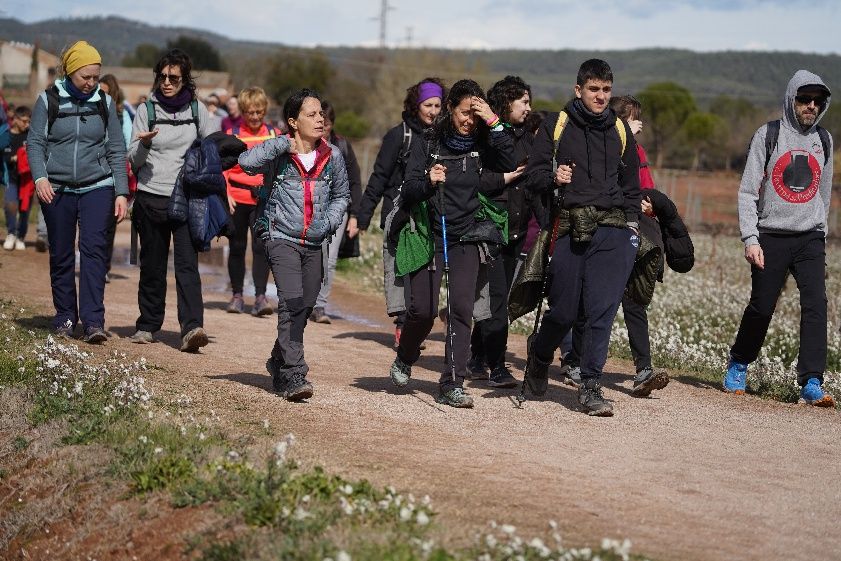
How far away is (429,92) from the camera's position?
1116cm

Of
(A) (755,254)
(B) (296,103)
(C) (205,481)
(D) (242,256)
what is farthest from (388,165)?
(C) (205,481)

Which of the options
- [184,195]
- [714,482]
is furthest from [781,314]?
[714,482]

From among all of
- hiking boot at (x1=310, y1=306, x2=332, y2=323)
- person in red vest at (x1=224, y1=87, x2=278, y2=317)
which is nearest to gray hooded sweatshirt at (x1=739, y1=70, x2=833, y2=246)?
person in red vest at (x1=224, y1=87, x2=278, y2=317)

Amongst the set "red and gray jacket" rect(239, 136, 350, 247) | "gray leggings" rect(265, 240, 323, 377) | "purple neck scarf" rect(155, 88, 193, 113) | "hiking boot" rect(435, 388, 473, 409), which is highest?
"purple neck scarf" rect(155, 88, 193, 113)

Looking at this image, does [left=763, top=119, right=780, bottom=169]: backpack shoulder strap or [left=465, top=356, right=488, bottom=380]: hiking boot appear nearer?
[left=763, top=119, right=780, bottom=169]: backpack shoulder strap

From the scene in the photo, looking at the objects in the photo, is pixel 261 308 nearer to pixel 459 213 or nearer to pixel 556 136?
pixel 459 213

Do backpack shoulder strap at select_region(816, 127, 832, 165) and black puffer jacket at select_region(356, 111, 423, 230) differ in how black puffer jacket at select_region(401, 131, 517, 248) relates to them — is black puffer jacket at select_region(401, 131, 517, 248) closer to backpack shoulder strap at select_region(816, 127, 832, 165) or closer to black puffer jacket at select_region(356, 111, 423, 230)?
black puffer jacket at select_region(356, 111, 423, 230)

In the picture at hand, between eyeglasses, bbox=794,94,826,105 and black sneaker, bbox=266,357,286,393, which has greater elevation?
eyeglasses, bbox=794,94,826,105

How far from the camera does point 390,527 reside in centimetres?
613

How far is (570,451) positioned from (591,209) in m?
1.77

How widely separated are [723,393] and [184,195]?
4615 millimetres

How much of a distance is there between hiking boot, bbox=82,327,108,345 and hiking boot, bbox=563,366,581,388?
12.4 feet

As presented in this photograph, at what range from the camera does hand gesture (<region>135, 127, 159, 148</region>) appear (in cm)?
1088

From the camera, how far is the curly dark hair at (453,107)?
9055mm
